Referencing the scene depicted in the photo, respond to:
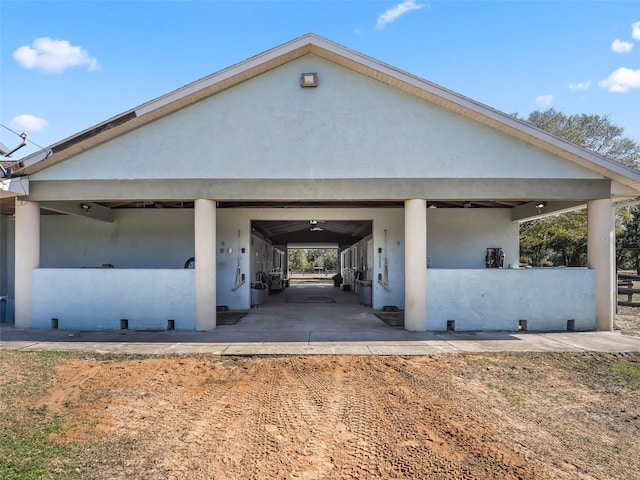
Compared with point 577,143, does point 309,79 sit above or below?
below

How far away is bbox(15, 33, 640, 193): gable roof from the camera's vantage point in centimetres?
888

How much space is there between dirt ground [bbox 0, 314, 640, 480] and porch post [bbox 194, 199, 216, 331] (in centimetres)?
242

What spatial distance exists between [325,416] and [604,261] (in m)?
8.61

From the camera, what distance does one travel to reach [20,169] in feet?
29.6

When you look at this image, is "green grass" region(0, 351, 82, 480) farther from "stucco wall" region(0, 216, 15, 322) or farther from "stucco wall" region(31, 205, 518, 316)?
"stucco wall" region(0, 216, 15, 322)

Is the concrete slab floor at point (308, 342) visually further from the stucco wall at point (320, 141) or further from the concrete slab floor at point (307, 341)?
the stucco wall at point (320, 141)

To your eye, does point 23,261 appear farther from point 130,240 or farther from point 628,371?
point 628,371

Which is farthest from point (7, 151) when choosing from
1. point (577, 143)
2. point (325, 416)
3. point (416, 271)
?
point (577, 143)

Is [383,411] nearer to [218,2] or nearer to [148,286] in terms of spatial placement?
[148,286]

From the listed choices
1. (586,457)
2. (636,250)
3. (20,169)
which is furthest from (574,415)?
(636,250)

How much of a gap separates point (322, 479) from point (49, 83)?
1083 cm

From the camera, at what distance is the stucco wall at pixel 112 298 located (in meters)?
9.30

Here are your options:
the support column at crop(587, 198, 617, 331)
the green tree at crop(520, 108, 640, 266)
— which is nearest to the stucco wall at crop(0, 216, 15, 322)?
the support column at crop(587, 198, 617, 331)

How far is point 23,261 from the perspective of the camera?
948 cm
